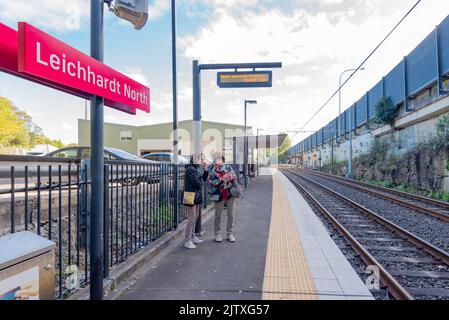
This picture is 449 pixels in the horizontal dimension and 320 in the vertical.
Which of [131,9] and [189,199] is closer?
[131,9]

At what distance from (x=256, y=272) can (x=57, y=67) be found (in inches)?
136

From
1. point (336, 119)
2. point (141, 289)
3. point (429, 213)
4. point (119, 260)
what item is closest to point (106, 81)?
point (141, 289)

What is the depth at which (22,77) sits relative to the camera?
6.67 feet

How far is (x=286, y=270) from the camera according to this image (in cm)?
400

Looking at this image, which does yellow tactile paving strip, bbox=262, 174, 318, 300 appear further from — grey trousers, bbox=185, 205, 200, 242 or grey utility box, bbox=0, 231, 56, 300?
grey utility box, bbox=0, 231, 56, 300

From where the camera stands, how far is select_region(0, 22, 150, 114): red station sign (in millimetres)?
1818

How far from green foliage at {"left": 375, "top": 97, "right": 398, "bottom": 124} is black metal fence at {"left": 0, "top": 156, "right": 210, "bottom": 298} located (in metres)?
23.9

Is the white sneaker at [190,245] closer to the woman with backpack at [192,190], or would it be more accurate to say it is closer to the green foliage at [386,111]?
the woman with backpack at [192,190]

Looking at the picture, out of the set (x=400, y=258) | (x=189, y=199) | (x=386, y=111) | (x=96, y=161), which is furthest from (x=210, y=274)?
(x=386, y=111)

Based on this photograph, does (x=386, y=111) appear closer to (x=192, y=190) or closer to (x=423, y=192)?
(x=423, y=192)

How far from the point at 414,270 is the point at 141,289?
4.30m

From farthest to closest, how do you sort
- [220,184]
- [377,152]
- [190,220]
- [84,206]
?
[377,152], [220,184], [190,220], [84,206]
